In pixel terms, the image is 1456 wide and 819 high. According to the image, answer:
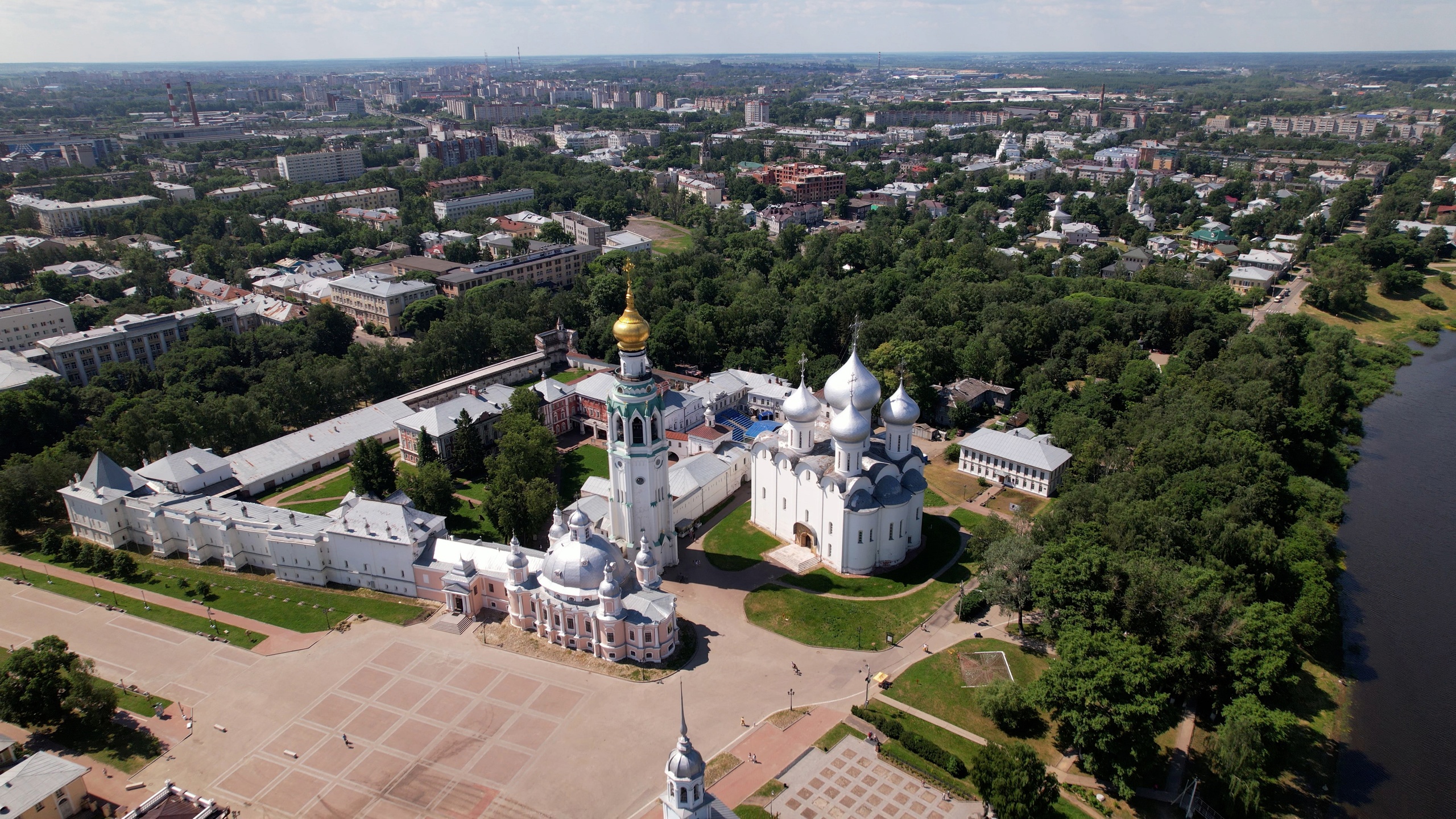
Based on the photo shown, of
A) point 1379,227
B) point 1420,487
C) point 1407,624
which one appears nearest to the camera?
point 1407,624

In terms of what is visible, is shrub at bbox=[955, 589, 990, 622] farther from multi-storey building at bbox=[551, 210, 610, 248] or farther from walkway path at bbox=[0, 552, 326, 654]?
multi-storey building at bbox=[551, 210, 610, 248]

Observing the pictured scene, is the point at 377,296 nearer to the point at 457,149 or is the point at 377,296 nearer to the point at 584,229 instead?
the point at 584,229

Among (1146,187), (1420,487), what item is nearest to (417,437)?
(1420,487)

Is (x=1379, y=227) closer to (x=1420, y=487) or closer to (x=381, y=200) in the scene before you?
(x=1420, y=487)

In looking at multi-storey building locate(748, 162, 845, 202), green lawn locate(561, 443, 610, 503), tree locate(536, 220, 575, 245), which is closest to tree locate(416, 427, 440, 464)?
green lawn locate(561, 443, 610, 503)

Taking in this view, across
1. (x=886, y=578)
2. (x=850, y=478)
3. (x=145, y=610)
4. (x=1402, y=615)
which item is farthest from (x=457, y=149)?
(x=1402, y=615)

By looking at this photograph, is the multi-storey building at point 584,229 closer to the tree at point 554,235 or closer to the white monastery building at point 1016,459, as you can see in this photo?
the tree at point 554,235
